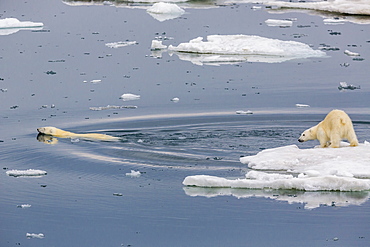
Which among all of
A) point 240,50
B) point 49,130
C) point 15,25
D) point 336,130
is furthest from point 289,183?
point 15,25

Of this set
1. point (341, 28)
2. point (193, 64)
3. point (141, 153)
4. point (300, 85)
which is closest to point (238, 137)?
point (141, 153)

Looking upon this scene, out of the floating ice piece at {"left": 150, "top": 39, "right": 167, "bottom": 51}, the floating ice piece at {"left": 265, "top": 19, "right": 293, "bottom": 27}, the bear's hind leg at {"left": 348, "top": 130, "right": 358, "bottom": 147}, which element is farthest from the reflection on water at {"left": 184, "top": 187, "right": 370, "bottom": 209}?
the floating ice piece at {"left": 265, "top": 19, "right": 293, "bottom": 27}

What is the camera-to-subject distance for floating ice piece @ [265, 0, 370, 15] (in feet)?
69.8

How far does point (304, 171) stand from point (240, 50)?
25.7 feet

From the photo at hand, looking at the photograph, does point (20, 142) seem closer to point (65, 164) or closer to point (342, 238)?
point (65, 164)

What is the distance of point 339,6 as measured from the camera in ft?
71.4

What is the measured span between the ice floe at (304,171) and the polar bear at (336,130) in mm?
146

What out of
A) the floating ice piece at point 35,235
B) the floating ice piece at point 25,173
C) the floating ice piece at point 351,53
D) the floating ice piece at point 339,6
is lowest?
the floating ice piece at point 25,173

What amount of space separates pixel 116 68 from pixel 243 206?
8.03 m

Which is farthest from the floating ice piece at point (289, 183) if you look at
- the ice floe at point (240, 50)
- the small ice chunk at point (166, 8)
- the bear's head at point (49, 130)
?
the small ice chunk at point (166, 8)

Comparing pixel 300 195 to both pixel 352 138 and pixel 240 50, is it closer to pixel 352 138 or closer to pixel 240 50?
pixel 352 138

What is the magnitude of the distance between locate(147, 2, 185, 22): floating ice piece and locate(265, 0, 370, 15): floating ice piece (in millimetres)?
3113

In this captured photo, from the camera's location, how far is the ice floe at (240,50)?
51.6ft

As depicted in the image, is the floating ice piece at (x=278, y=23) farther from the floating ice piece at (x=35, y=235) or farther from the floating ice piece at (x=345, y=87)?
the floating ice piece at (x=35, y=235)
